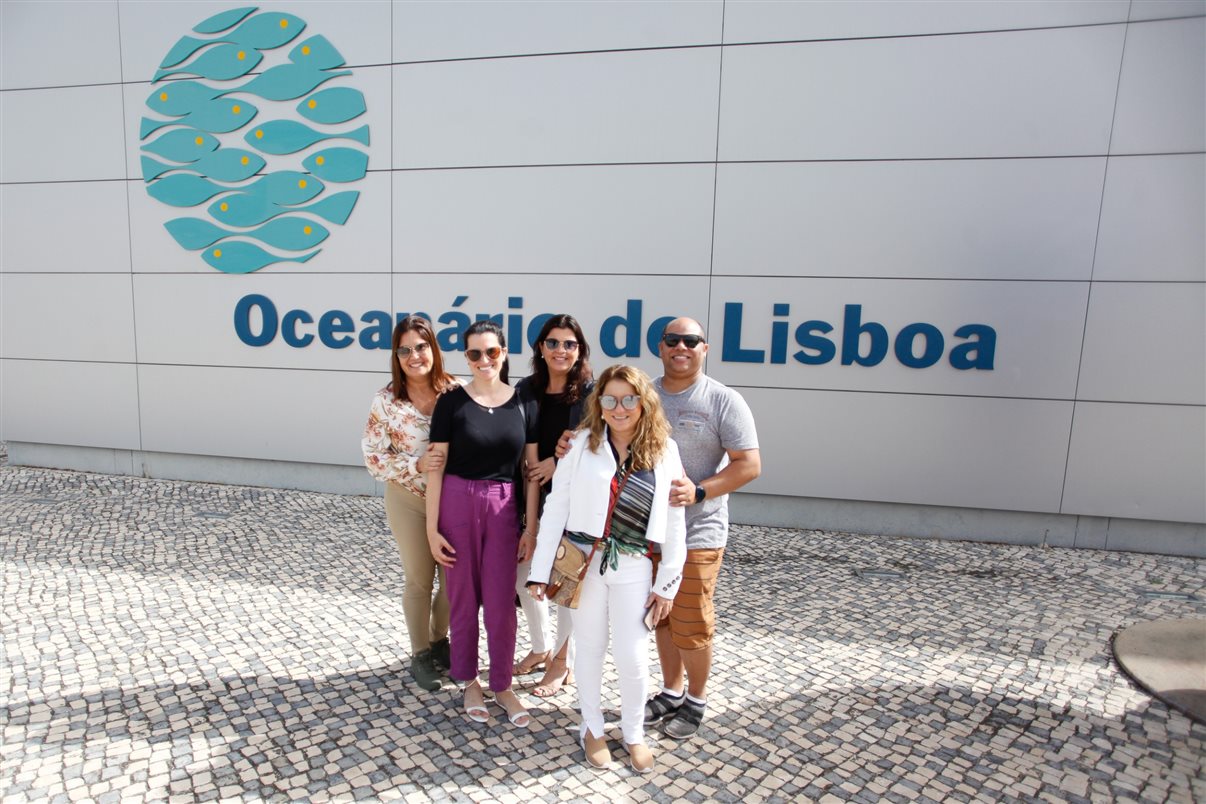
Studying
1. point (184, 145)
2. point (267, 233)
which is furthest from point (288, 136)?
point (184, 145)

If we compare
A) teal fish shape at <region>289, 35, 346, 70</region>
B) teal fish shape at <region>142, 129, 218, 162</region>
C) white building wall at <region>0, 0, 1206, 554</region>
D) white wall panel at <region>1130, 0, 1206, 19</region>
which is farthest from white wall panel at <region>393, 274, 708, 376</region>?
white wall panel at <region>1130, 0, 1206, 19</region>

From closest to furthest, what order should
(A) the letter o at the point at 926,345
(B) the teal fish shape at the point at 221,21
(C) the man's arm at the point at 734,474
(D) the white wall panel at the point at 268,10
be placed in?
(C) the man's arm at the point at 734,474 → (A) the letter o at the point at 926,345 → (D) the white wall panel at the point at 268,10 → (B) the teal fish shape at the point at 221,21

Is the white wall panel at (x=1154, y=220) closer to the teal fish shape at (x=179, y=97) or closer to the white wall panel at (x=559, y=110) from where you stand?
the white wall panel at (x=559, y=110)

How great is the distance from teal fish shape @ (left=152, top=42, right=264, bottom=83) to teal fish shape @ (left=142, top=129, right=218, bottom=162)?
0.60 m

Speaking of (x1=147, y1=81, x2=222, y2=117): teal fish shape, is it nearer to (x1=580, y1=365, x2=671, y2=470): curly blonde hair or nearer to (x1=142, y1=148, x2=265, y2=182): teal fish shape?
(x1=142, y1=148, x2=265, y2=182): teal fish shape

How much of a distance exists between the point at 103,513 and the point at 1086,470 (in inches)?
348

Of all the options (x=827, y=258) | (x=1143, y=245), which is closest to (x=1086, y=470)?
(x=1143, y=245)

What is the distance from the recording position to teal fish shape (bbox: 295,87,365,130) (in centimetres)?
645

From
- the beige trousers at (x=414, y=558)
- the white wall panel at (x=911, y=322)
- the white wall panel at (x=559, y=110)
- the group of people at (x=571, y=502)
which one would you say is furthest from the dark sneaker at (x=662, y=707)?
the white wall panel at (x=559, y=110)

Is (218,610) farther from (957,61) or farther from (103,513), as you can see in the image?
(957,61)

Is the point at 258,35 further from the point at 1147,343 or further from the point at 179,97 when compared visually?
the point at 1147,343

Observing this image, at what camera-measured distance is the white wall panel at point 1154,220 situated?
17.3ft

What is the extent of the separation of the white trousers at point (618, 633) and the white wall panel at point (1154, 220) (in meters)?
5.23

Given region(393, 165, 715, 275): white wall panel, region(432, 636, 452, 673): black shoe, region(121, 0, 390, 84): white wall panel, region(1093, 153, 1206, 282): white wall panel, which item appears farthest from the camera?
region(121, 0, 390, 84): white wall panel
